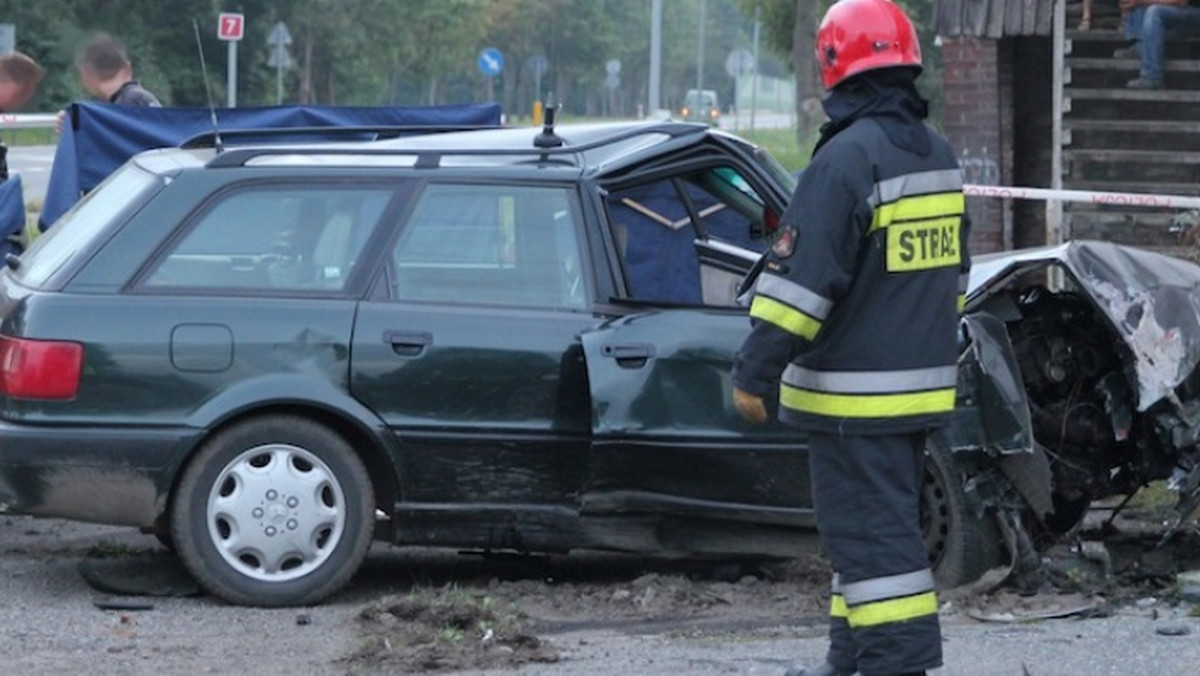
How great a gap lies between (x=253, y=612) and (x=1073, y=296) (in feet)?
9.80

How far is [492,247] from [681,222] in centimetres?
93

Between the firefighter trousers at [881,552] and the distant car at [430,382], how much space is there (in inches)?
66.4

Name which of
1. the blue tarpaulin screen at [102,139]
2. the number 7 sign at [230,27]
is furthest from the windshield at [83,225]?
the number 7 sign at [230,27]

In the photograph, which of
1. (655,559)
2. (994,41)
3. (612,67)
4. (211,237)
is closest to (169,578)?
(211,237)

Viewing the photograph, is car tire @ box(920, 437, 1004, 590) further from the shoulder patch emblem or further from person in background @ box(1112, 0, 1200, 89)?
person in background @ box(1112, 0, 1200, 89)

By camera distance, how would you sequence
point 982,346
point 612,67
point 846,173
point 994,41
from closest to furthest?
point 846,173
point 982,346
point 994,41
point 612,67

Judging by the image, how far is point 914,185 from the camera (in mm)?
5371

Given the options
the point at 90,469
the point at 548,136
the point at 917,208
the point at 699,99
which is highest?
the point at 548,136

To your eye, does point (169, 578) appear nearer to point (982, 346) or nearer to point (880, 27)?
point (982, 346)

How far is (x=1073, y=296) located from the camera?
301 inches

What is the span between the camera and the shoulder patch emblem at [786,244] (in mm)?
5258

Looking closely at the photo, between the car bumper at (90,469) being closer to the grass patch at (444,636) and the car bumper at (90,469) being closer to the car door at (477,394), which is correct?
the car door at (477,394)

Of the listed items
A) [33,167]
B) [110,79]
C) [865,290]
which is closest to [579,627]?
[865,290]

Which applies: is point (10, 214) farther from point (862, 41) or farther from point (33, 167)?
point (33, 167)
